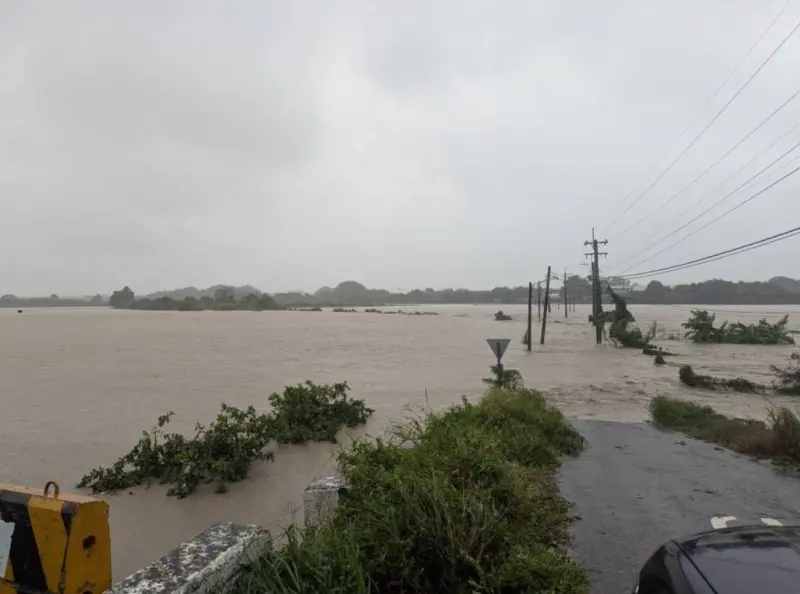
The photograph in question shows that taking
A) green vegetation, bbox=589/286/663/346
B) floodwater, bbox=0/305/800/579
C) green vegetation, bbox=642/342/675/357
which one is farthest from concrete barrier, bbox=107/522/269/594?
green vegetation, bbox=589/286/663/346

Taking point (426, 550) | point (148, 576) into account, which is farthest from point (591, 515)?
point (148, 576)

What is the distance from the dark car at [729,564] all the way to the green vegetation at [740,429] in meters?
6.06

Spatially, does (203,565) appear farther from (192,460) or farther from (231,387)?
(231,387)

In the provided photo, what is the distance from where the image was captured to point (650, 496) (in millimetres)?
6180

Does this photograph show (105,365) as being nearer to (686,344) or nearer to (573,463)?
(573,463)

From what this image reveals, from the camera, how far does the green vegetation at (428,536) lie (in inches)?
117

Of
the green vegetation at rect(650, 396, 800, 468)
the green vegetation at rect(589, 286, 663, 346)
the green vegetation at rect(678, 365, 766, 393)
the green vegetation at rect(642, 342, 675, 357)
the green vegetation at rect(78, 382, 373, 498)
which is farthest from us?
the green vegetation at rect(589, 286, 663, 346)

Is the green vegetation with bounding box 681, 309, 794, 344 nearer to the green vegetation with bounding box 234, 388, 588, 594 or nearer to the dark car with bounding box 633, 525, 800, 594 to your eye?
the green vegetation with bounding box 234, 388, 588, 594

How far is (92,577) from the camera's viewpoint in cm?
302

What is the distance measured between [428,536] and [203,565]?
1472 mm

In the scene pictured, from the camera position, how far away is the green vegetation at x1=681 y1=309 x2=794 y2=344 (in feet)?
108

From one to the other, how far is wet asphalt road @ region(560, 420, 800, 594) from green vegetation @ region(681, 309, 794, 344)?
28.8 m

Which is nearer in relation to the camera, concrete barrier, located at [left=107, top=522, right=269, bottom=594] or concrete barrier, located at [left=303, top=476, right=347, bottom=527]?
concrete barrier, located at [left=107, top=522, right=269, bottom=594]

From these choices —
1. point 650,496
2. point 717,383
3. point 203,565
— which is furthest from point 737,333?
point 203,565
